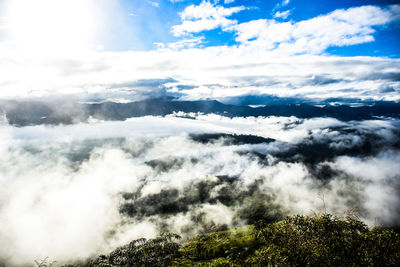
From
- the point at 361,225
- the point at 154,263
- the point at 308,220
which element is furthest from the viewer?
the point at 154,263

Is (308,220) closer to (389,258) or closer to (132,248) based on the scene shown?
(389,258)

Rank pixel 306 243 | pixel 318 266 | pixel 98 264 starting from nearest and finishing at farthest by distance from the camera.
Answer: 1. pixel 318 266
2. pixel 306 243
3. pixel 98 264

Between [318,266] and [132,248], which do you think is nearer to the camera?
[318,266]

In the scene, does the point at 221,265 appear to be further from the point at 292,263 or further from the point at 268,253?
the point at 292,263

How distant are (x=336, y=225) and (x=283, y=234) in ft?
40.0

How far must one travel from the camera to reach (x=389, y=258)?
4338 cm

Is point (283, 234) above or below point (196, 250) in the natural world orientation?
above

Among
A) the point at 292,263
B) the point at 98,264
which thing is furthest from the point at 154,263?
the point at 292,263

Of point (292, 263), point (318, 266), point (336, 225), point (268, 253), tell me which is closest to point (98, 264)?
point (268, 253)

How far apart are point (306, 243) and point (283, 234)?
25.1 feet

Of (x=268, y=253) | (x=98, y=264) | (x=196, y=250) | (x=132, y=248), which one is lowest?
(x=196, y=250)

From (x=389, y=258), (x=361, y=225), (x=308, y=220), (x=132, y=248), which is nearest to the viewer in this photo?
(x=389, y=258)

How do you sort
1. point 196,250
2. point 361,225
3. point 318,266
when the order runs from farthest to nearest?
point 196,250 < point 361,225 < point 318,266

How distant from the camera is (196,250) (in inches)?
3952
